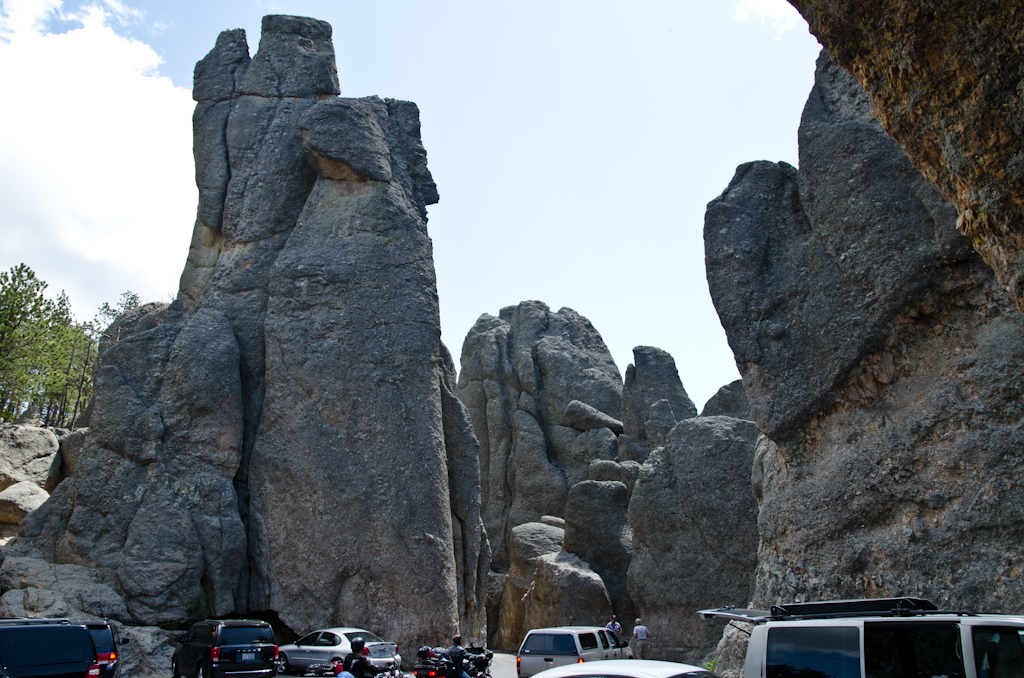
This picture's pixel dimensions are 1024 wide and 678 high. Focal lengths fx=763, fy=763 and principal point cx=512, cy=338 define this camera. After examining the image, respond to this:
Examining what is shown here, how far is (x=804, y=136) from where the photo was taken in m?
15.0

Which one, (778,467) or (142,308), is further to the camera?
(142,308)

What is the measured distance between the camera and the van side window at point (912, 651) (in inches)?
272

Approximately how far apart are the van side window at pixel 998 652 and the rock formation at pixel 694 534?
47.3 ft

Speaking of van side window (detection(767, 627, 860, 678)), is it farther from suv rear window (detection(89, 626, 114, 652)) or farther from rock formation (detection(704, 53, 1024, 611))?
suv rear window (detection(89, 626, 114, 652))

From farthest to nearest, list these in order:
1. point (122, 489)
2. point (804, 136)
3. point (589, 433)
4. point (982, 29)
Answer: point (589, 433), point (122, 489), point (804, 136), point (982, 29)

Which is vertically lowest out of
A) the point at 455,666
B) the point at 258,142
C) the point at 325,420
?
the point at 455,666

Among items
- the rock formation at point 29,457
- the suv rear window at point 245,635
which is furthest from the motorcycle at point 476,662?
the rock formation at point 29,457

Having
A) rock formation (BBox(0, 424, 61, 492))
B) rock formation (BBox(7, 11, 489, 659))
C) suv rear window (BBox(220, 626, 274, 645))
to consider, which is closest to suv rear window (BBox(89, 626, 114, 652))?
suv rear window (BBox(220, 626, 274, 645))

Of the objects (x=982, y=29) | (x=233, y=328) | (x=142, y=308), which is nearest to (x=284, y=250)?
(x=233, y=328)

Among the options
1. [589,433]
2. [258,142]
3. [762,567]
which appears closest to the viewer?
[762,567]

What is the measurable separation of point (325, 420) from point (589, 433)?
836 inches

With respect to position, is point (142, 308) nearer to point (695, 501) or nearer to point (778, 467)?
point (695, 501)

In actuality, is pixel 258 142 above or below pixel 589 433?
above

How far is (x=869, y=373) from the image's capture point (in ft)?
43.2
